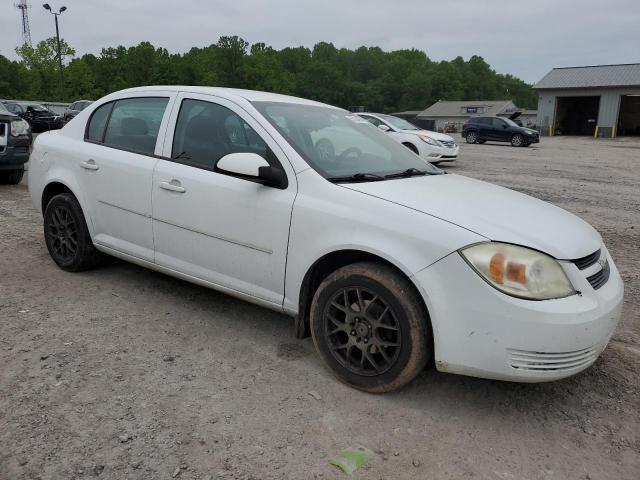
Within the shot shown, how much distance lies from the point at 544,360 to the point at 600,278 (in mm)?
638

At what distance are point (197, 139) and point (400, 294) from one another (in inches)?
74.4

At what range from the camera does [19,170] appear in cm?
958

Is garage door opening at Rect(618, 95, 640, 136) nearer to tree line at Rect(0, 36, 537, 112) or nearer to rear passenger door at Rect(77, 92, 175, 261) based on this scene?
rear passenger door at Rect(77, 92, 175, 261)

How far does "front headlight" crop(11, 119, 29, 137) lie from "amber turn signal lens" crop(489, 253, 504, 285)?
8786 mm

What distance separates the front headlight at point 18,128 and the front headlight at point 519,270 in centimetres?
869

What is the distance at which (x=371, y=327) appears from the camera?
2.82 m

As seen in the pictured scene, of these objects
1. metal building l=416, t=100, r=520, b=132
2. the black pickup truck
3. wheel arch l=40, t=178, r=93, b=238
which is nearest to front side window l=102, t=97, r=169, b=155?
wheel arch l=40, t=178, r=93, b=238

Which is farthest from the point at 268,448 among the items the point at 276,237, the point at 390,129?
the point at 390,129

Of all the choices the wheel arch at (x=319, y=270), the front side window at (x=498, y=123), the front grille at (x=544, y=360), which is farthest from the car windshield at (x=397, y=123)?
the front grille at (x=544, y=360)

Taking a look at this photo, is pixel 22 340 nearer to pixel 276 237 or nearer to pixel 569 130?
pixel 276 237

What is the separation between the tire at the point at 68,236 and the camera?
4.45 meters

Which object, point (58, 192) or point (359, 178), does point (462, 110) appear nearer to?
point (58, 192)

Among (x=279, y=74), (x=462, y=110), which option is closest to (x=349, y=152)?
(x=462, y=110)

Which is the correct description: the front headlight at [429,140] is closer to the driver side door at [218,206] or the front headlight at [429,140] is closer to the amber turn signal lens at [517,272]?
the driver side door at [218,206]
